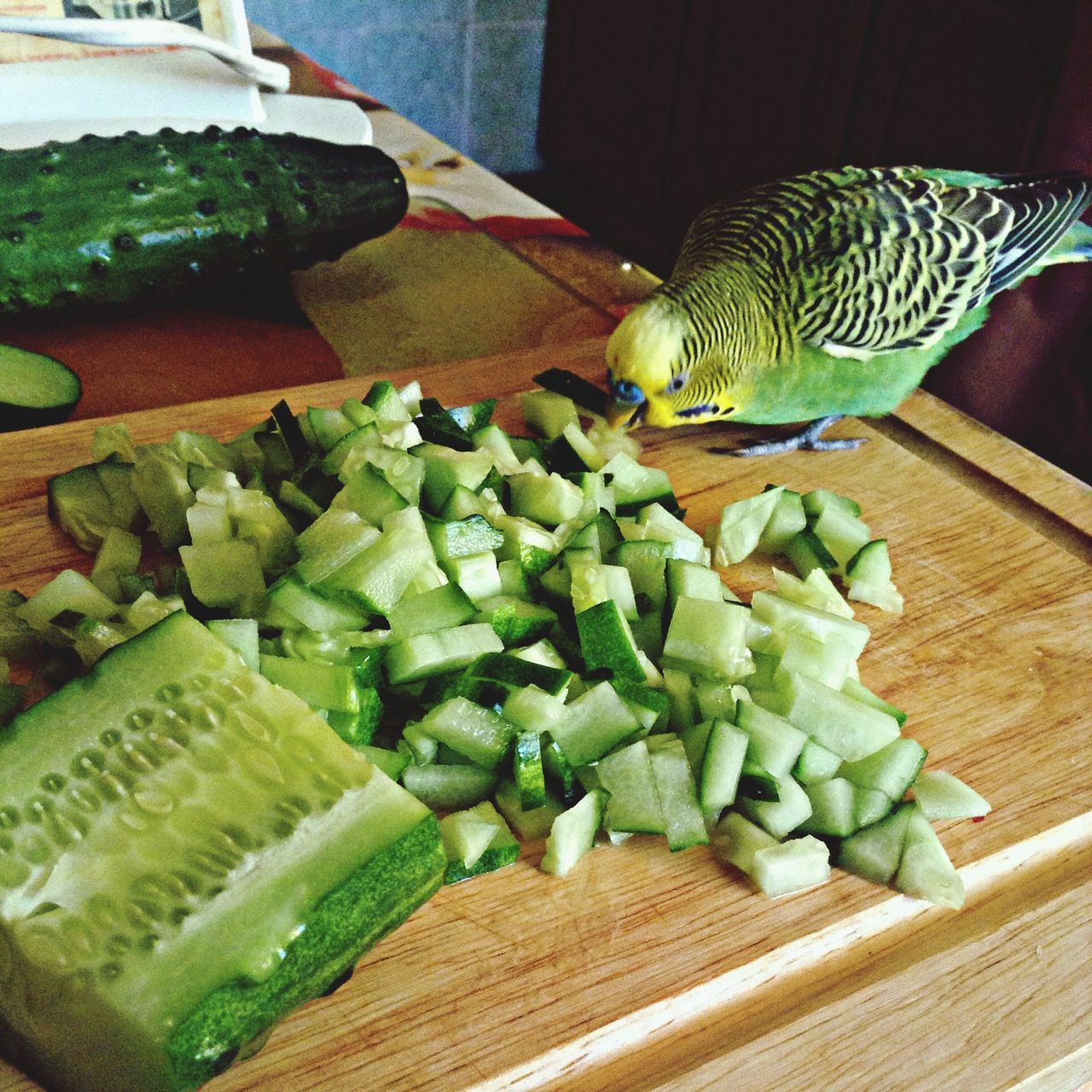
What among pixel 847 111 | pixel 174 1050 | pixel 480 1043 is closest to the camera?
pixel 174 1050

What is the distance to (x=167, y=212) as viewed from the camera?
1.58 m

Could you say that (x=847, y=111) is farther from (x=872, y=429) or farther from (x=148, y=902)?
(x=148, y=902)

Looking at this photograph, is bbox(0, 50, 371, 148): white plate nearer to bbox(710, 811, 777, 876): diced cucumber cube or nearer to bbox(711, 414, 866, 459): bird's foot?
bbox(711, 414, 866, 459): bird's foot

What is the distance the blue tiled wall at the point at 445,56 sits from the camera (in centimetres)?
341

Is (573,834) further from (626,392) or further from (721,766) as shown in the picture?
(626,392)

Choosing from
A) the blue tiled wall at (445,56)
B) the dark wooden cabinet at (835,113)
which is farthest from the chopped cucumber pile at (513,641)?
the blue tiled wall at (445,56)

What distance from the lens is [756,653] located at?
1.14 m

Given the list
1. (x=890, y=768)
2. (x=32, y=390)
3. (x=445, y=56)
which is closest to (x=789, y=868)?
(x=890, y=768)

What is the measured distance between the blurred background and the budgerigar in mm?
785

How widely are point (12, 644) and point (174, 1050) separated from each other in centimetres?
54

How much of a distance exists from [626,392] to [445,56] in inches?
110

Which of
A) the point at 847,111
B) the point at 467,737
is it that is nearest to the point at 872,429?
the point at 467,737

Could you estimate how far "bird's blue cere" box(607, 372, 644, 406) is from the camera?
1367 mm

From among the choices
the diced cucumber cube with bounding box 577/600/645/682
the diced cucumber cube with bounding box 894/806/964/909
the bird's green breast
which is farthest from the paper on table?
the diced cucumber cube with bounding box 894/806/964/909
